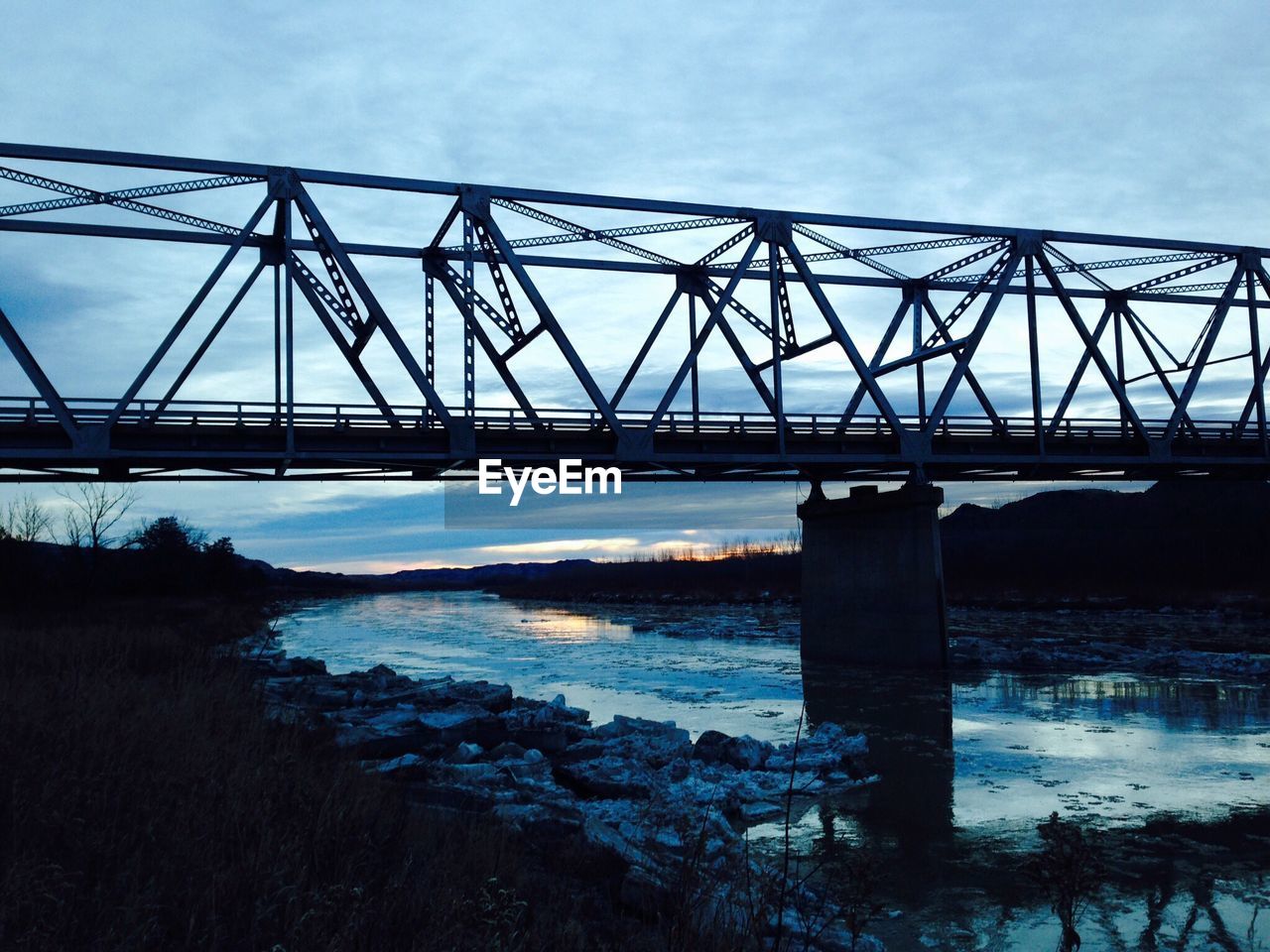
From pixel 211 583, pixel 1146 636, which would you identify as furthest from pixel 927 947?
pixel 211 583

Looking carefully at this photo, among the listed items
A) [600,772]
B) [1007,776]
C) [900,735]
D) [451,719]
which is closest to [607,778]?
[600,772]

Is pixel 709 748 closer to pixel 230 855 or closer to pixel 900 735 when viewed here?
pixel 900 735

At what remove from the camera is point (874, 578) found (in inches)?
1419

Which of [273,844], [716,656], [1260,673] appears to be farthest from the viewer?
[716,656]

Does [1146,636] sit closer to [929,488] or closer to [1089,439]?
[1089,439]

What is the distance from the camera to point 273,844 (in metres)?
6.07

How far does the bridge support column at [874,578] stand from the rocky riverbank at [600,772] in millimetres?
13863

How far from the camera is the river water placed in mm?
10008

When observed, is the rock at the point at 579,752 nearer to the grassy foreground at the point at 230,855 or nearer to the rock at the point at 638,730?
the rock at the point at 638,730

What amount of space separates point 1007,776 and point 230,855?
48.1ft

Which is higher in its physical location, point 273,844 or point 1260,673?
point 273,844

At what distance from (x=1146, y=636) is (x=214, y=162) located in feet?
139

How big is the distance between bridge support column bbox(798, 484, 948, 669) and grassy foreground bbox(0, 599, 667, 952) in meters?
27.2

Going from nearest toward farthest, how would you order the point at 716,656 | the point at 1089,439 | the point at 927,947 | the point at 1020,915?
the point at 927,947 → the point at 1020,915 → the point at 1089,439 → the point at 716,656
